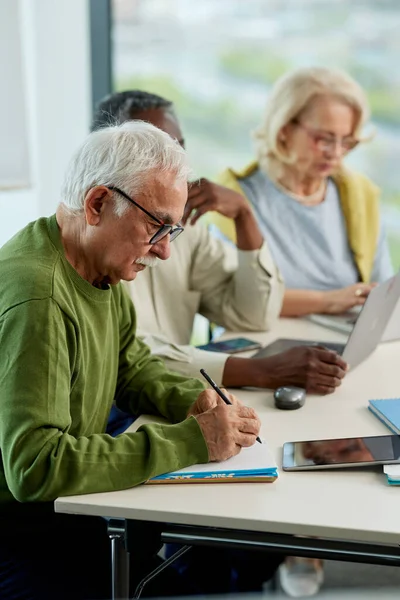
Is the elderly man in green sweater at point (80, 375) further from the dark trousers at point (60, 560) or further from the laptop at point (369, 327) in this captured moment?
the laptop at point (369, 327)

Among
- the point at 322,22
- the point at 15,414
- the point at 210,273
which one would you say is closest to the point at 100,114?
the point at 210,273

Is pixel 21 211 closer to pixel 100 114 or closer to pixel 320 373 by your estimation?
pixel 100 114

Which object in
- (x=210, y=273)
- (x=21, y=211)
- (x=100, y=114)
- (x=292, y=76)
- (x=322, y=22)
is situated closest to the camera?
(x=100, y=114)

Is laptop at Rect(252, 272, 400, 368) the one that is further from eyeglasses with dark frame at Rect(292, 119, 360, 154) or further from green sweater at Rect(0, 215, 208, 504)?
eyeglasses with dark frame at Rect(292, 119, 360, 154)

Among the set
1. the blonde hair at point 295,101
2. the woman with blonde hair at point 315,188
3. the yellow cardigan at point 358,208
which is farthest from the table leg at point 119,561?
the blonde hair at point 295,101

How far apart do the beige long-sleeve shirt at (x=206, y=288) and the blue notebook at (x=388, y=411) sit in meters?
0.69

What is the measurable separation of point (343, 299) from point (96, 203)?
1.35m

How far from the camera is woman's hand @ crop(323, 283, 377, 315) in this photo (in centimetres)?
261

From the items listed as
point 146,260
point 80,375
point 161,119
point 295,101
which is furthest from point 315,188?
point 80,375

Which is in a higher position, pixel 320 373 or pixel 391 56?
pixel 391 56

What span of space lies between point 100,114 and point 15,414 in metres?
1.07

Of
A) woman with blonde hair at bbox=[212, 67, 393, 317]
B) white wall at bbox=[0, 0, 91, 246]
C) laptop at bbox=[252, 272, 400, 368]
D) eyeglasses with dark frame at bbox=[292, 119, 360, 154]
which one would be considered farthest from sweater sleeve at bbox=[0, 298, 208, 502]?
white wall at bbox=[0, 0, 91, 246]

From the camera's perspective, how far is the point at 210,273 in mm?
2441

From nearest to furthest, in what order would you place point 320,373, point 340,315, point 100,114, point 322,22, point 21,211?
point 320,373
point 100,114
point 340,315
point 21,211
point 322,22
